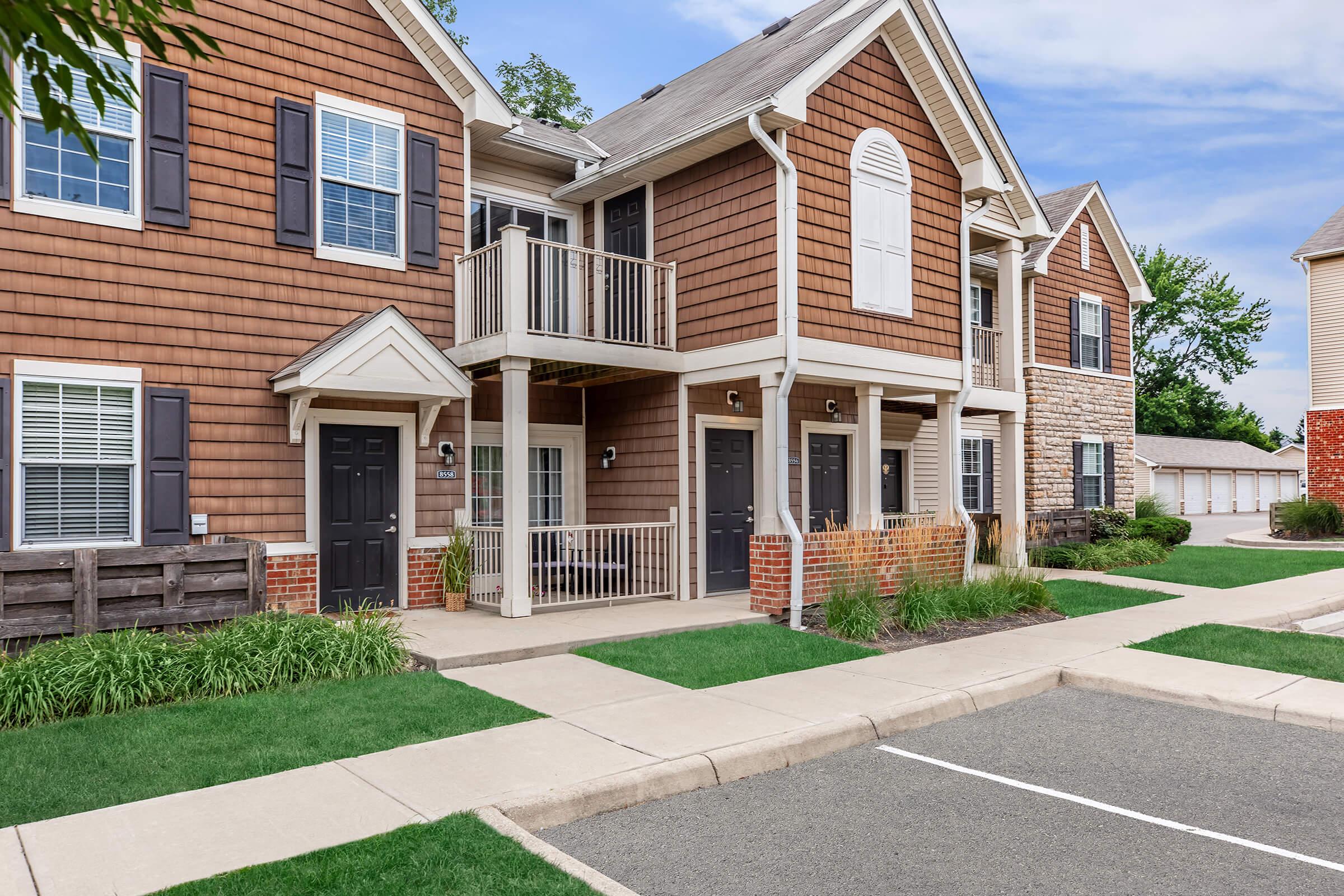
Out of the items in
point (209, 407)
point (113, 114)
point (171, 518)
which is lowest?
point (171, 518)

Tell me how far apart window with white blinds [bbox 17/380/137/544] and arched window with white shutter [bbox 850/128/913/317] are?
823cm

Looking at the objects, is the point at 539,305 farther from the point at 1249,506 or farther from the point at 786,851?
the point at 1249,506

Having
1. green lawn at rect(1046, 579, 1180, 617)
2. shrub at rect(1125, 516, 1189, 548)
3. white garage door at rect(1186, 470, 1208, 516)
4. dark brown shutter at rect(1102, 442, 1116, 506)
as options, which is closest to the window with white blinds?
green lawn at rect(1046, 579, 1180, 617)

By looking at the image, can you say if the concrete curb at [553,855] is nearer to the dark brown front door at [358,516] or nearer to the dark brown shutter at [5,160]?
the dark brown front door at [358,516]

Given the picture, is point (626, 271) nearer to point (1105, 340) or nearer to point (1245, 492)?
point (1105, 340)

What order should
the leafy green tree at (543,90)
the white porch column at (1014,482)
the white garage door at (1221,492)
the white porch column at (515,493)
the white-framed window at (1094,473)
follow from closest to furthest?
the white porch column at (515,493) → the white porch column at (1014,482) → the white-framed window at (1094,473) → the leafy green tree at (543,90) → the white garage door at (1221,492)

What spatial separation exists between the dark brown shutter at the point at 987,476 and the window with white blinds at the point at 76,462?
52.9ft

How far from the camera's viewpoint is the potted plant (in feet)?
34.1

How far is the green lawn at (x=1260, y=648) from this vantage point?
26.6 ft

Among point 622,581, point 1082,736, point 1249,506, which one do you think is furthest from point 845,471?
point 1249,506

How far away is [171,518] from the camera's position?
8.83 m

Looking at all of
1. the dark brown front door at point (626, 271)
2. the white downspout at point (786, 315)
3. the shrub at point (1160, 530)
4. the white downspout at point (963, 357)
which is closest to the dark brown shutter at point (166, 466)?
the dark brown front door at point (626, 271)

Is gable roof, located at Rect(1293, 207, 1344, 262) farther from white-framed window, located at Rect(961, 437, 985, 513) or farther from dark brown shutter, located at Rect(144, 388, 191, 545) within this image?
dark brown shutter, located at Rect(144, 388, 191, 545)

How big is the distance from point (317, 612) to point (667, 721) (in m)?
5.06
